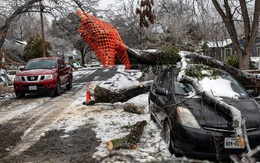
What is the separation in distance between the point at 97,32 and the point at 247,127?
374cm

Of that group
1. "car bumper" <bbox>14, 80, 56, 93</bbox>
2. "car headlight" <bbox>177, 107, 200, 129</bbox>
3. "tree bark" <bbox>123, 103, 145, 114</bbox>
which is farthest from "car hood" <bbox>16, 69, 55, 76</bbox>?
"car headlight" <bbox>177, 107, 200, 129</bbox>

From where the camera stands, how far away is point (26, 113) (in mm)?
8250

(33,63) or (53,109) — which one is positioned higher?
(33,63)

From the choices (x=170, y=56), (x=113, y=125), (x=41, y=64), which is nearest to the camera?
(x=113, y=125)

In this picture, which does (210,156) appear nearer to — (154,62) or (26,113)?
(154,62)

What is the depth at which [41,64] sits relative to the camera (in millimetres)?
12328

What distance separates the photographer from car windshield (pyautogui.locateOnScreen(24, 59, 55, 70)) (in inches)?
477

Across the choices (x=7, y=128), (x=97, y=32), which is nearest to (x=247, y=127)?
(x=97, y=32)

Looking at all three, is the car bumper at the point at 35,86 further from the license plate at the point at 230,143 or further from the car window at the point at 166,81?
the license plate at the point at 230,143

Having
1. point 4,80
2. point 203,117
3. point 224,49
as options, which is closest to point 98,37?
point 203,117

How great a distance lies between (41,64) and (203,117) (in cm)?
995

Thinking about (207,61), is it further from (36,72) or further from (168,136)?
(36,72)

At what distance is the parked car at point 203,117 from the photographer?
3.83 metres

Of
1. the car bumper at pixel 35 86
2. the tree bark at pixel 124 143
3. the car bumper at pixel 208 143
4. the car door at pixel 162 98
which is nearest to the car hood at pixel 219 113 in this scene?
the car bumper at pixel 208 143
